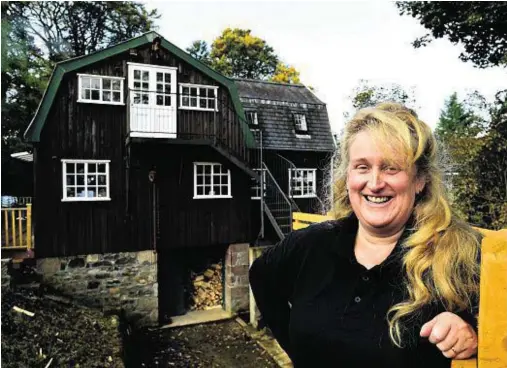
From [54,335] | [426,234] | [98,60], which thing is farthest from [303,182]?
[426,234]

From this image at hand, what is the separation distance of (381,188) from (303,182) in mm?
12748

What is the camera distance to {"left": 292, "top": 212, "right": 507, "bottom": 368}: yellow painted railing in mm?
957

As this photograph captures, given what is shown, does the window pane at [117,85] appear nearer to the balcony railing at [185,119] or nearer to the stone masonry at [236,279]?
the balcony railing at [185,119]

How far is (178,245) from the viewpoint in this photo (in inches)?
452

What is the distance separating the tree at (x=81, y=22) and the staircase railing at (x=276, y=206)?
651 inches

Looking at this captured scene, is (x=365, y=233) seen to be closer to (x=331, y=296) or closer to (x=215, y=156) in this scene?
(x=331, y=296)

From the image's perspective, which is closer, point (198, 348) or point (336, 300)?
point (336, 300)

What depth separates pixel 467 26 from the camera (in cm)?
1119

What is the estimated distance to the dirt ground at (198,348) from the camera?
8.84 metres

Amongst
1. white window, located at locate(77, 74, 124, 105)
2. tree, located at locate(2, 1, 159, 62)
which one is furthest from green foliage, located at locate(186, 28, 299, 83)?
white window, located at locate(77, 74, 124, 105)

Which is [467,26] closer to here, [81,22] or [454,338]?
[454,338]

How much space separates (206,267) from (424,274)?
11985 mm

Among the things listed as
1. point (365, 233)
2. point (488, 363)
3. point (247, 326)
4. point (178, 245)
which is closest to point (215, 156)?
point (178, 245)

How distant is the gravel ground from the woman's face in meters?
6.57
